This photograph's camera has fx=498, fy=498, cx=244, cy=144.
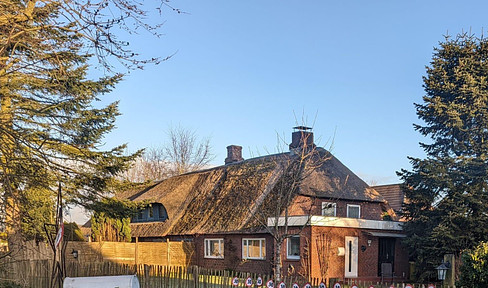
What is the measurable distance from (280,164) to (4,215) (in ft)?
59.9

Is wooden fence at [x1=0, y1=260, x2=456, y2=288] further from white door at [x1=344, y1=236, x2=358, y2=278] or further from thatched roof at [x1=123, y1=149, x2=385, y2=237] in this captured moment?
thatched roof at [x1=123, y1=149, x2=385, y2=237]

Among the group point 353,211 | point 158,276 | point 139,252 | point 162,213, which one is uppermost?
point 353,211

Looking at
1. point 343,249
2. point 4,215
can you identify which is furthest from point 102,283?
point 343,249

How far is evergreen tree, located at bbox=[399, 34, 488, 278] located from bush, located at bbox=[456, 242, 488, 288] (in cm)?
868

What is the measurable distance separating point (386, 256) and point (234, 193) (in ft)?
29.9

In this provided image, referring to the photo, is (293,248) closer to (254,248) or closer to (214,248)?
(254,248)

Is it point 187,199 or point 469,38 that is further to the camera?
point 187,199

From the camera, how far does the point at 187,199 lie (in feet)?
103

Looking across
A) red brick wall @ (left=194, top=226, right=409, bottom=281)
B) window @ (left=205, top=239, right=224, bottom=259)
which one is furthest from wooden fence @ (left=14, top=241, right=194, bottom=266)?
red brick wall @ (left=194, top=226, right=409, bottom=281)

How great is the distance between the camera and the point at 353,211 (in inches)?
1017

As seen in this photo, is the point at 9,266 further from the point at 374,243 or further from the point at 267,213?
the point at 374,243

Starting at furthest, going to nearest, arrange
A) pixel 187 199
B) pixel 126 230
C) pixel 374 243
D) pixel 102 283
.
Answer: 1. pixel 187 199
2. pixel 126 230
3. pixel 374 243
4. pixel 102 283

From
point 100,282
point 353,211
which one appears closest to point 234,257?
point 353,211

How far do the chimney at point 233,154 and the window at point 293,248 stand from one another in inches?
523
